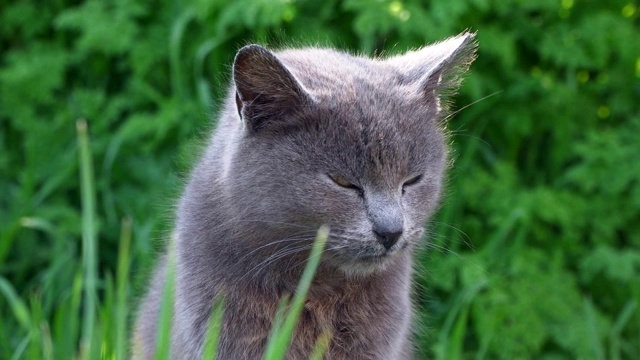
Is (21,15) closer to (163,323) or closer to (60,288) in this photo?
(60,288)

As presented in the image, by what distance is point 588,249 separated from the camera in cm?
462

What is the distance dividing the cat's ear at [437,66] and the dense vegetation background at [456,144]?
96 cm

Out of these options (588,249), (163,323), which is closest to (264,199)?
(163,323)

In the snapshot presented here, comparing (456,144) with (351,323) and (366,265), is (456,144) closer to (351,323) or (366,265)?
(351,323)

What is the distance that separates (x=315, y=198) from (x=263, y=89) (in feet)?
1.07

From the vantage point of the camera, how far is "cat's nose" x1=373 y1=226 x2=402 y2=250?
103 inches

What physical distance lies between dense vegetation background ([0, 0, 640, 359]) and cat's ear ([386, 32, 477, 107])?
0.96 m

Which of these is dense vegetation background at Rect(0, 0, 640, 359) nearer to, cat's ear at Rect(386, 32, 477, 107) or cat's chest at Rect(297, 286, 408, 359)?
cat's ear at Rect(386, 32, 477, 107)

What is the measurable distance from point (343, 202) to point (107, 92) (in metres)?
2.73

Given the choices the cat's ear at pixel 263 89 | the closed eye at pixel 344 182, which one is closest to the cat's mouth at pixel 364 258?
the closed eye at pixel 344 182

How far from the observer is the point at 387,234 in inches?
103

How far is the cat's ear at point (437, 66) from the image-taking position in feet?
9.61

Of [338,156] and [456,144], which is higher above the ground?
[338,156]

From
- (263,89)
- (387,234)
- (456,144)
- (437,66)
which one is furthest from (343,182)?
(456,144)
